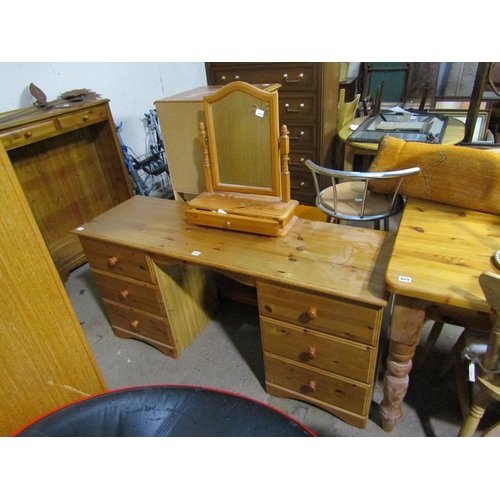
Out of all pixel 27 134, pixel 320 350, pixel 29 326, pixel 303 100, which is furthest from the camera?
pixel 303 100

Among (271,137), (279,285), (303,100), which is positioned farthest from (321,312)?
(303,100)

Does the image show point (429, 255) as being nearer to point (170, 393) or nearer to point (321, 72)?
point (170, 393)

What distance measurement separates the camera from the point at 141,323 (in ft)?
6.03

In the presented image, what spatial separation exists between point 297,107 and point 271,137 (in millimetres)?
1569

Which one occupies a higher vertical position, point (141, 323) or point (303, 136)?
point (303, 136)

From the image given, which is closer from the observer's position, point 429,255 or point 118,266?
point 429,255

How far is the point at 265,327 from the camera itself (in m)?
1.38

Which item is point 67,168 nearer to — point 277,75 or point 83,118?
point 83,118

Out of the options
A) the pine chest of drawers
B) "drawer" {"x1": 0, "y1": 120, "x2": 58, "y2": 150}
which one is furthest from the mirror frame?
"drawer" {"x1": 0, "y1": 120, "x2": 58, "y2": 150}

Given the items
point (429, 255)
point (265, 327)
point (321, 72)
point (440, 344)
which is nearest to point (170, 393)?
point (265, 327)

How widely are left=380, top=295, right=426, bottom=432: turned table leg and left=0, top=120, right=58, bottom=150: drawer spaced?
82.2 inches

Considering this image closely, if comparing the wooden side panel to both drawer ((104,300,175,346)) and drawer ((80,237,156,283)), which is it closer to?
drawer ((80,237,156,283))

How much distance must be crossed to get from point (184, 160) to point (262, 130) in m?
0.53

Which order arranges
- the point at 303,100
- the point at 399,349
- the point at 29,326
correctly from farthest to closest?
the point at 303,100
the point at 399,349
the point at 29,326
